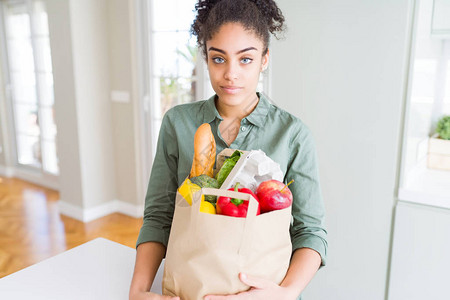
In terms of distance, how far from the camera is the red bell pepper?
2.25ft

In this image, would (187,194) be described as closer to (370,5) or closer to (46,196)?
(370,5)

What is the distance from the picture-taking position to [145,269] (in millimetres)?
→ 943

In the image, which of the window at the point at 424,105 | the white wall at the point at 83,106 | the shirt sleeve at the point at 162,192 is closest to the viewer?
the shirt sleeve at the point at 162,192

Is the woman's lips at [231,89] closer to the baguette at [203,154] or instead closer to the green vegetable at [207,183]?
the baguette at [203,154]

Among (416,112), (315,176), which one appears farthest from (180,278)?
(416,112)

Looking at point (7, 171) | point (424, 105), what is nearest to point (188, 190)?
point (424, 105)

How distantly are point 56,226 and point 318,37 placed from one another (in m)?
2.78

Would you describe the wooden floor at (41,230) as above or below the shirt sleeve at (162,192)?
below

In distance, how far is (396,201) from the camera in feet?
5.89

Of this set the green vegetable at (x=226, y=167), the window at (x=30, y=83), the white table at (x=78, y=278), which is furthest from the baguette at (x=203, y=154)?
the window at (x=30, y=83)

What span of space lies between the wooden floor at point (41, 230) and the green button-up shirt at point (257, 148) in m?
2.18

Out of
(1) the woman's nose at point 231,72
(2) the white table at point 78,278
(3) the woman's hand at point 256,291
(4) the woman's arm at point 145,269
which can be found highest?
(1) the woman's nose at point 231,72

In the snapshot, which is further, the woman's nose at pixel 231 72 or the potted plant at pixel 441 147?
the potted plant at pixel 441 147

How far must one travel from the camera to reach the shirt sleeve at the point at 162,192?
1034 mm
